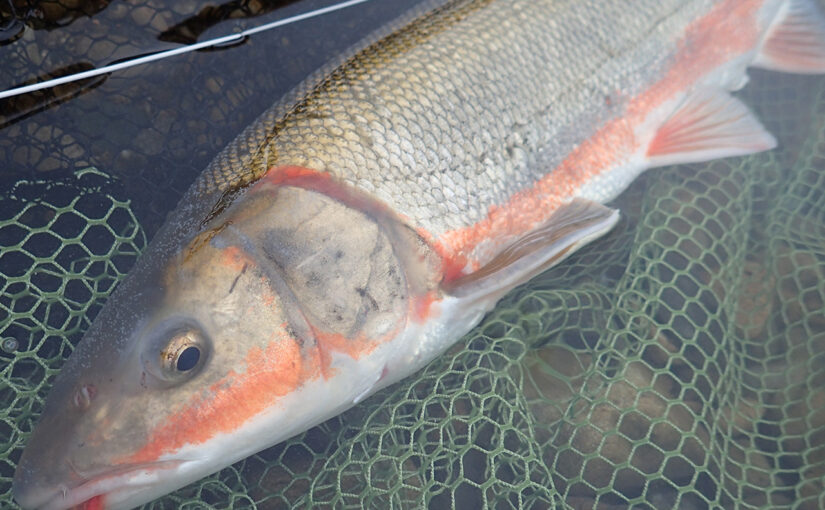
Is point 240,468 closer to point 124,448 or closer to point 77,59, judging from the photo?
point 124,448

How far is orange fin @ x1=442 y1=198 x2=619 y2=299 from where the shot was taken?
2260 millimetres

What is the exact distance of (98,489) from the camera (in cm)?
177

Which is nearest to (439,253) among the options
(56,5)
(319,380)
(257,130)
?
(319,380)

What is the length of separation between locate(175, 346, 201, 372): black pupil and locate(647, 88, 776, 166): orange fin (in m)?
2.12

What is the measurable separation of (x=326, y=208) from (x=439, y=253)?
17.5 inches

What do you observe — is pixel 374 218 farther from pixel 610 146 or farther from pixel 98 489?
pixel 610 146

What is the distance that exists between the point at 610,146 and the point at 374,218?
1.22 m

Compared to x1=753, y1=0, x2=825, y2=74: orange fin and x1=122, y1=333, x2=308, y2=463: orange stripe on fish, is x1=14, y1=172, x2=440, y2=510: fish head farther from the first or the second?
x1=753, y1=0, x2=825, y2=74: orange fin

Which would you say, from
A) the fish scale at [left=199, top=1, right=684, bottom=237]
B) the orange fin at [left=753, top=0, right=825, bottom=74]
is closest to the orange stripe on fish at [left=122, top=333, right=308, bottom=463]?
the fish scale at [left=199, top=1, right=684, bottom=237]

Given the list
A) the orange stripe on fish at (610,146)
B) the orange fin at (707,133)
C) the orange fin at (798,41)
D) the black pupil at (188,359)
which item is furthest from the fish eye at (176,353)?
the orange fin at (798,41)

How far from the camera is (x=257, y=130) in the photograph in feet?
7.63

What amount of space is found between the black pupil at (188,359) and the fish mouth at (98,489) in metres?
0.26

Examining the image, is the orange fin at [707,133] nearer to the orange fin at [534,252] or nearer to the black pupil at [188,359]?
the orange fin at [534,252]

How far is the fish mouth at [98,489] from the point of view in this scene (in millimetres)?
1749
